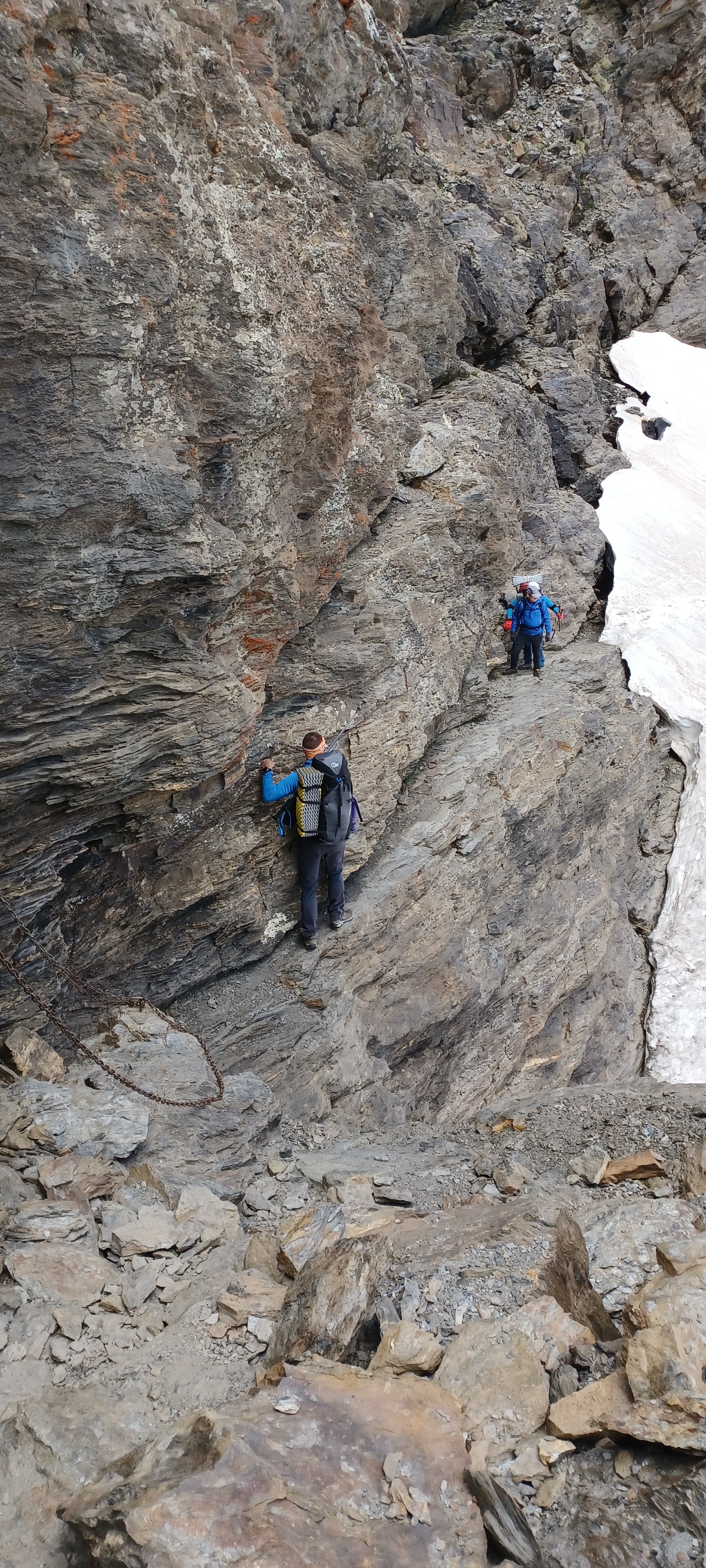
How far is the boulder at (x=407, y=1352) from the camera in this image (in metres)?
4.97

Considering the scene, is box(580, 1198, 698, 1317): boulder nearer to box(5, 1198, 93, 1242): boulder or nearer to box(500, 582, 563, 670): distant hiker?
box(5, 1198, 93, 1242): boulder

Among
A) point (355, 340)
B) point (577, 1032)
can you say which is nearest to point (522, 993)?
point (577, 1032)

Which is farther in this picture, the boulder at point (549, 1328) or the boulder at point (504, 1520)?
the boulder at point (549, 1328)

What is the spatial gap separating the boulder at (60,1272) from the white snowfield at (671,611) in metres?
13.4

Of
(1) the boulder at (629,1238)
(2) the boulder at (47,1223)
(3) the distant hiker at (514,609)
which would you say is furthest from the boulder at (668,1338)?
(3) the distant hiker at (514,609)

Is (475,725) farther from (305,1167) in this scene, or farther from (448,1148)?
(305,1167)

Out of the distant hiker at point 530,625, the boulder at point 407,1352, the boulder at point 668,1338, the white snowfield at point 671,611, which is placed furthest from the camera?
the white snowfield at point 671,611

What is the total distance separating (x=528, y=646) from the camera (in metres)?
17.0

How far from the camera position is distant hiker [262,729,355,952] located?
10594 mm

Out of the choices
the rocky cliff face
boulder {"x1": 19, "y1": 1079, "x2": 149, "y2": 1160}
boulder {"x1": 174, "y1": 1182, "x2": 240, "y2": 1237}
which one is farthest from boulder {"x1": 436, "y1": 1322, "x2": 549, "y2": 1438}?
the rocky cliff face

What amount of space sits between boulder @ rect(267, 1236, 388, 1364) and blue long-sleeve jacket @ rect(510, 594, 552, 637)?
12.1 metres

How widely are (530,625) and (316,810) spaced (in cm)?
733

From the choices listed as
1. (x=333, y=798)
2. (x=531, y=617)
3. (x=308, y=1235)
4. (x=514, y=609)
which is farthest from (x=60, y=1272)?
(x=514, y=609)

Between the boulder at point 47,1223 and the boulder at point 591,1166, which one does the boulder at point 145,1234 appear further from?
the boulder at point 591,1166
